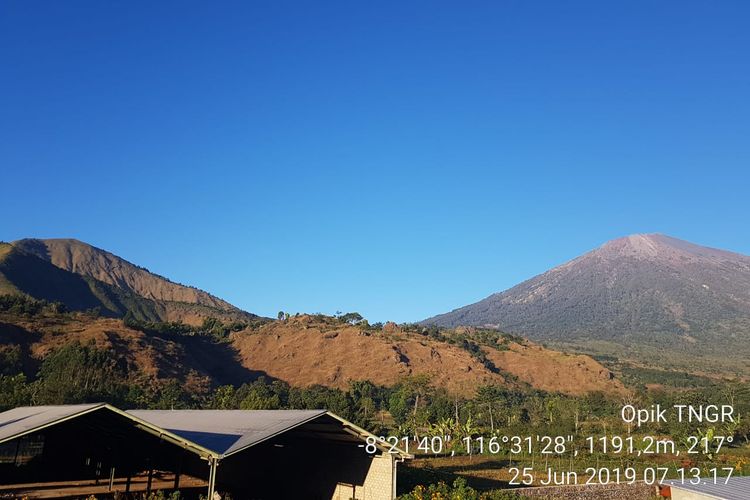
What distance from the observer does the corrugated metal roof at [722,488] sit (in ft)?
48.7

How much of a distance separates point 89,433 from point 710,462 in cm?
3156

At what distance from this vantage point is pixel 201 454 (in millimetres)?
13570

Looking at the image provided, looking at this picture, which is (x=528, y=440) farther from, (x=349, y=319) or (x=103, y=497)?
(x=349, y=319)

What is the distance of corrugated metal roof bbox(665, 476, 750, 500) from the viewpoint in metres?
14.8

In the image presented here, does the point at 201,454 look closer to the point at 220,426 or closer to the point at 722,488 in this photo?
the point at 220,426

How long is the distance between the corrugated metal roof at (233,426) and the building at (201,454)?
3 centimetres

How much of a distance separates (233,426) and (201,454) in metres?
2.64

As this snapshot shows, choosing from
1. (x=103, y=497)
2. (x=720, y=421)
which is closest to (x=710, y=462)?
(x=720, y=421)

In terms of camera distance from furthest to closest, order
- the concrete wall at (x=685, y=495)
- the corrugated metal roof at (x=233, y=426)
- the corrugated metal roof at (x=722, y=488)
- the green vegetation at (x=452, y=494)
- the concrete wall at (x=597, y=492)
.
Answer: the concrete wall at (x=597, y=492), the green vegetation at (x=452, y=494), the concrete wall at (x=685, y=495), the corrugated metal roof at (x=722, y=488), the corrugated metal roof at (x=233, y=426)

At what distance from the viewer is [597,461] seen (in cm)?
3250

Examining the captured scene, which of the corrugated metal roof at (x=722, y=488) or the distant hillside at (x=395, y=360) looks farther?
the distant hillside at (x=395, y=360)

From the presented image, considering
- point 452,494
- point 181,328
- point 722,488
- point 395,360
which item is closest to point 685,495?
point 722,488

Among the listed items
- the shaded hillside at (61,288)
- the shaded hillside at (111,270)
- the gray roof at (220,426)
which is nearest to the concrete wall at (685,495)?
the gray roof at (220,426)

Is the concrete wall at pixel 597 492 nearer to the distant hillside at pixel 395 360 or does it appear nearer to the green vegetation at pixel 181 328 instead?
the distant hillside at pixel 395 360
